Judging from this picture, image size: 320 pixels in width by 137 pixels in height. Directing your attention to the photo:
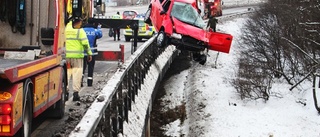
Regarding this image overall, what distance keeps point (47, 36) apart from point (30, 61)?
2239 millimetres

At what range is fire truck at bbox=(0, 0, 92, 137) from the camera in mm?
5823

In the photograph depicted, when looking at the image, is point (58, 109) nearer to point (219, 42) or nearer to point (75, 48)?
point (75, 48)

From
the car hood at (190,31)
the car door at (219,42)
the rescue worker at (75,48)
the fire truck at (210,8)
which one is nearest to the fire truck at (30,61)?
the rescue worker at (75,48)

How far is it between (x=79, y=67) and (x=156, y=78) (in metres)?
2.60

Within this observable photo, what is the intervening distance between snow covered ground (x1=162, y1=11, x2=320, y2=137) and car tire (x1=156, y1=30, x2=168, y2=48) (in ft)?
7.51

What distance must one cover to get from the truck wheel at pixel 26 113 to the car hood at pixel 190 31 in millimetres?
10307

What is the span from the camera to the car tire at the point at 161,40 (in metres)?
15.7

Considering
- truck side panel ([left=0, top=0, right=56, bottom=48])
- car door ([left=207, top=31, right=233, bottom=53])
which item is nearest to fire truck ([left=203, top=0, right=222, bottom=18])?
car door ([left=207, top=31, right=233, bottom=53])

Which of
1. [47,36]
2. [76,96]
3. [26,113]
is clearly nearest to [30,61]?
[26,113]

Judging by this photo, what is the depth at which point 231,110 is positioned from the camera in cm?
1638

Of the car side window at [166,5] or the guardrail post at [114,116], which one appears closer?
the guardrail post at [114,116]

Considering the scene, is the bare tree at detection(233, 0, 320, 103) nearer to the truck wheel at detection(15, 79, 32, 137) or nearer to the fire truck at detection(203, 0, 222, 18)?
the fire truck at detection(203, 0, 222, 18)

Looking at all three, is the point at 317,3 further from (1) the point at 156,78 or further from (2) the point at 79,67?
(2) the point at 79,67

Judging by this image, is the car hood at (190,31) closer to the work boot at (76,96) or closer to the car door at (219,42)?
the car door at (219,42)
